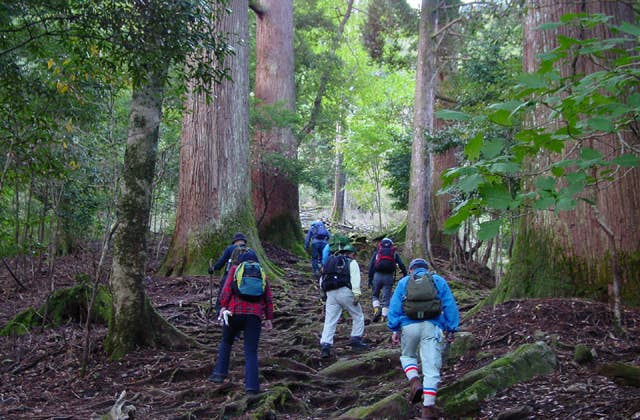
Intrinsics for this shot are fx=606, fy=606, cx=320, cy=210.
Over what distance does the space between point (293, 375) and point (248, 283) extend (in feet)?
5.10

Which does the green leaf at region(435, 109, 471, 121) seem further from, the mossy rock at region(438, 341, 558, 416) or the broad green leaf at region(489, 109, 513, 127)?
the mossy rock at region(438, 341, 558, 416)

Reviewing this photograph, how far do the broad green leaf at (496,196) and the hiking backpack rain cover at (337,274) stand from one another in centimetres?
638

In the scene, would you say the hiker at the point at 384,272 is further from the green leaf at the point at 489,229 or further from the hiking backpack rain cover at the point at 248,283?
the green leaf at the point at 489,229

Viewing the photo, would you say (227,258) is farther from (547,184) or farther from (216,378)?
(547,184)

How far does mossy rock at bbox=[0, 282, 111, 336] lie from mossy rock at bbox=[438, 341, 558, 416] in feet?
20.6

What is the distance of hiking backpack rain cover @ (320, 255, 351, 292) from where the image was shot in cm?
883

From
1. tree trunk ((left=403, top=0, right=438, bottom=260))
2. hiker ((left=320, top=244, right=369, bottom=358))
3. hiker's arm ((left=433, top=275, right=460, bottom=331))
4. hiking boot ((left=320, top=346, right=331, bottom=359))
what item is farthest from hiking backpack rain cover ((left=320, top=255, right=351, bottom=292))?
tree trunk ((left=403, top=0, right=438, bottom=260))

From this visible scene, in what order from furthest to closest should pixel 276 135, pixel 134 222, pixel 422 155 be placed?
1. pixel 276 135
2. pixel 422 155
3. pixel 134 222

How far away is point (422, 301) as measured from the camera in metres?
5.80

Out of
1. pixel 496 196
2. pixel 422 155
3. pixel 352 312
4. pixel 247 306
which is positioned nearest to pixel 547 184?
pixel 496 196

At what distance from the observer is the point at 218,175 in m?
14.2

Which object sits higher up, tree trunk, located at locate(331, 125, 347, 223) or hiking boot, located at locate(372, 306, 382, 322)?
tree trunk, located at locate(331, 125, 347, 223)

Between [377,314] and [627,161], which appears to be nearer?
[627,161]

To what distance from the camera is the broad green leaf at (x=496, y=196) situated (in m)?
2.43
